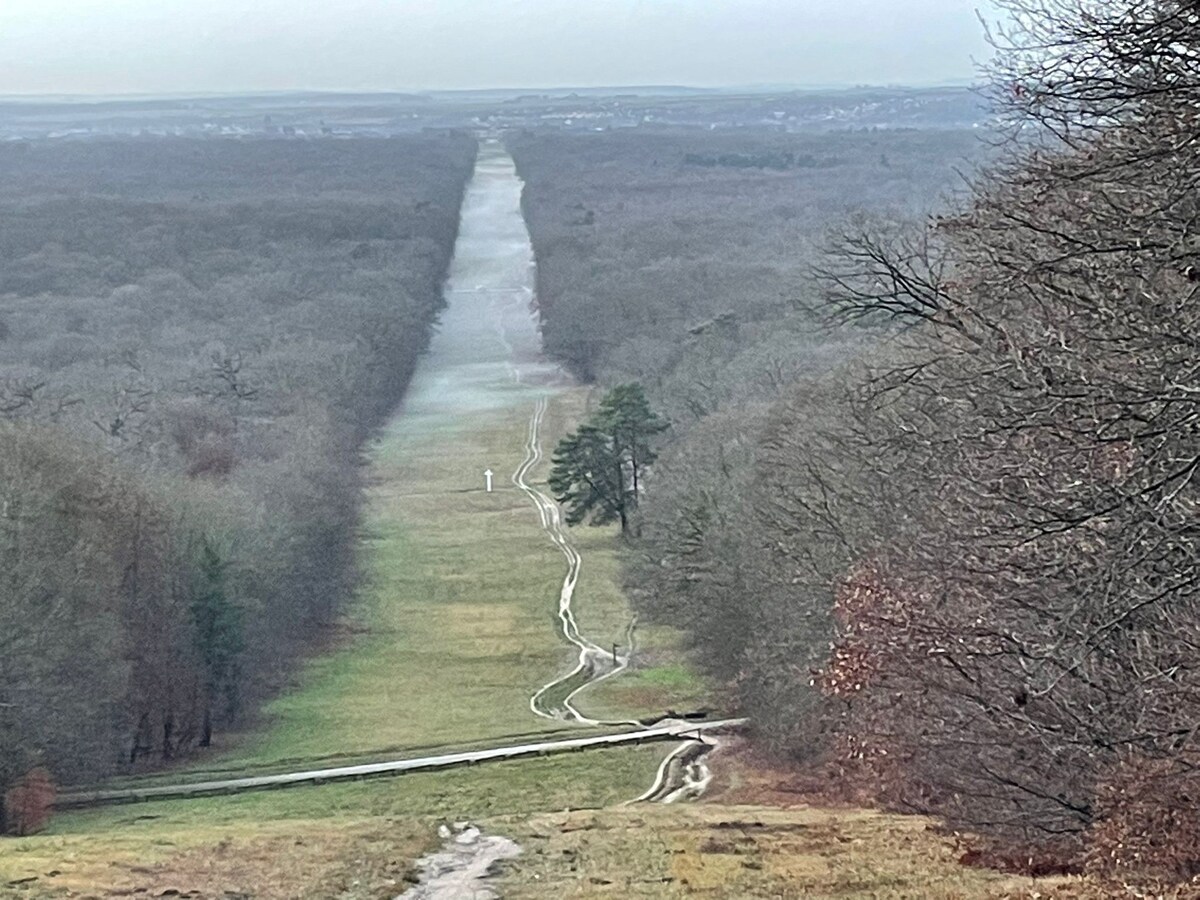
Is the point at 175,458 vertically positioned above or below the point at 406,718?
above

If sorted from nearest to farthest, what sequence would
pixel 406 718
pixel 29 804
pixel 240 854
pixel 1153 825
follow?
1. pixel 1153 825
2. pixel 240 854
3. pixel 29 804
4. pixel 406 718

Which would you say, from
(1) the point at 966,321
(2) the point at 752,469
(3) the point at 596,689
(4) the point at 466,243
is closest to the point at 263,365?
(3) the point at 596,689

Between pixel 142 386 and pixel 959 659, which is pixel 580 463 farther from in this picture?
pixel 959 659

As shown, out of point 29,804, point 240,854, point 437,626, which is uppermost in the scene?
point 240,854

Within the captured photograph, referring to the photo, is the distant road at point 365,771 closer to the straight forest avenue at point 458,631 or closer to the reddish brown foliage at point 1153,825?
the straight forest avenue at point 458,631

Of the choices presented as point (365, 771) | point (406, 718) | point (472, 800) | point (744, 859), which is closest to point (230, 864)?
point (744, 859)

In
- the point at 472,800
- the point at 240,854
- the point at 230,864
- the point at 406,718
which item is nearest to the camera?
the point at 230,864

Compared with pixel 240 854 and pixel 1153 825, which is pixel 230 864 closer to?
pixel 240 854
